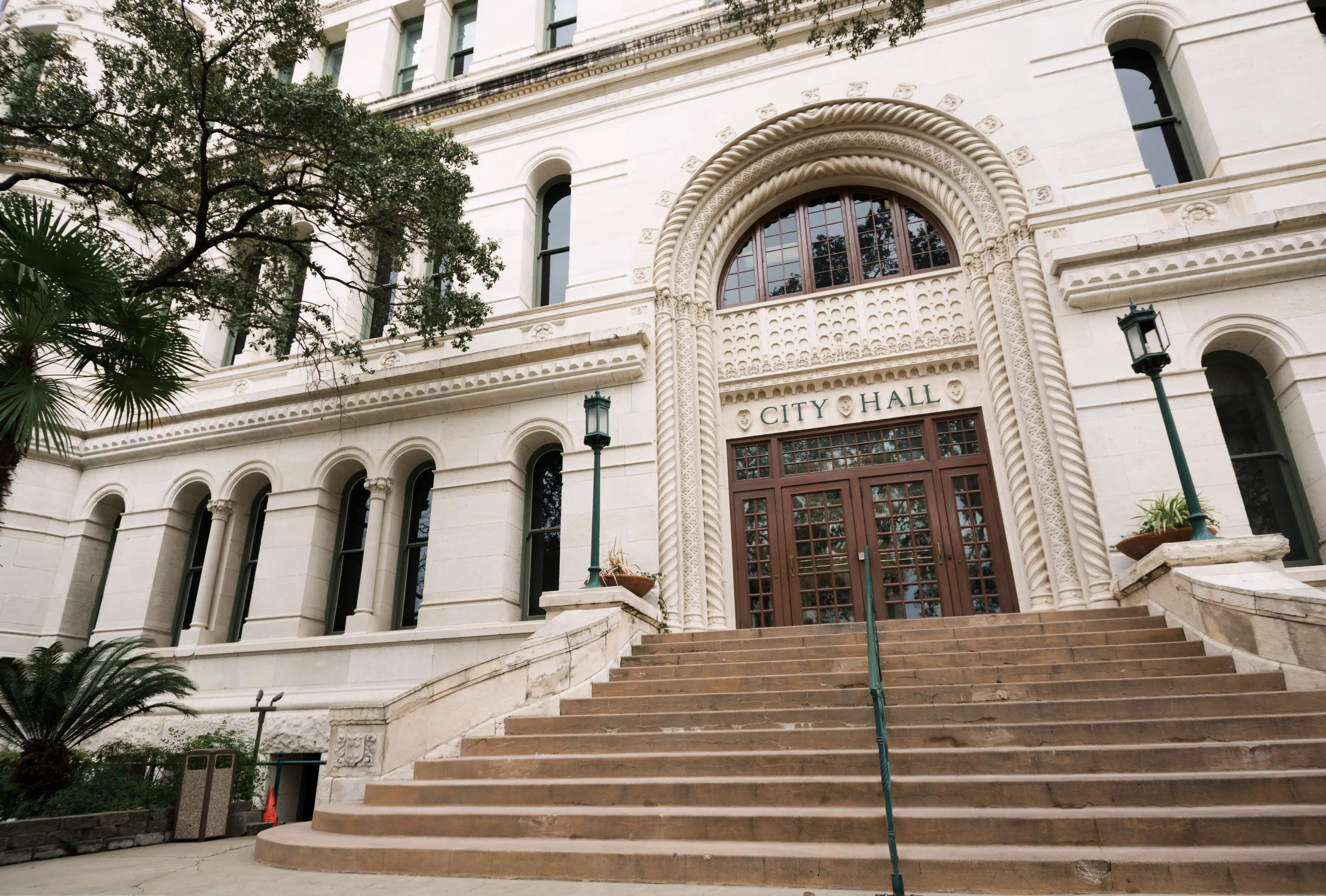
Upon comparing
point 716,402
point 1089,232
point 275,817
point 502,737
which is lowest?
point 275,817

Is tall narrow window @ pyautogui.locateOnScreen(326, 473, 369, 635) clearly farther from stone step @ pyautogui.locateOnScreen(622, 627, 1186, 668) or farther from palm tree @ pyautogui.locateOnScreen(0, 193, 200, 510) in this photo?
stone step @ pyautogui.locateOnScreen(622, 627, 1186, 668)

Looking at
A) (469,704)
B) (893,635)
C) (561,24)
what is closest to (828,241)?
(893,635)

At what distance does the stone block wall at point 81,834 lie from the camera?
652 centimetres

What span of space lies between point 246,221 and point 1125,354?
517 inches

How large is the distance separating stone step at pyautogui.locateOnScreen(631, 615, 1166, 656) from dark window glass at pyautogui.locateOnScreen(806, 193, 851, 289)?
6.86m

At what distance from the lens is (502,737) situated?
289 inches

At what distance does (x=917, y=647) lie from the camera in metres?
8.59

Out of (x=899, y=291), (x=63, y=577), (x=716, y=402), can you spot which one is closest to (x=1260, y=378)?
(x=899, y=291)

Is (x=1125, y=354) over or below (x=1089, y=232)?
below

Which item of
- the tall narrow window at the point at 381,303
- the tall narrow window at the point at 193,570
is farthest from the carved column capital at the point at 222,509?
the tall narrow window at the point at 381,303

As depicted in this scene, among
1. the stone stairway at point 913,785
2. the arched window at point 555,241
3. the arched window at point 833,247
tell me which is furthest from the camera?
the arched window at point 555,241

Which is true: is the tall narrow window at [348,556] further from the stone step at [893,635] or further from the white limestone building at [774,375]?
the stone step at [893,635]

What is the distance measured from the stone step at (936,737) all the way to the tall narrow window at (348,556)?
7.74 metres

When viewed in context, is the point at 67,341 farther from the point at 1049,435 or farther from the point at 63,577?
the point at 1049,435
